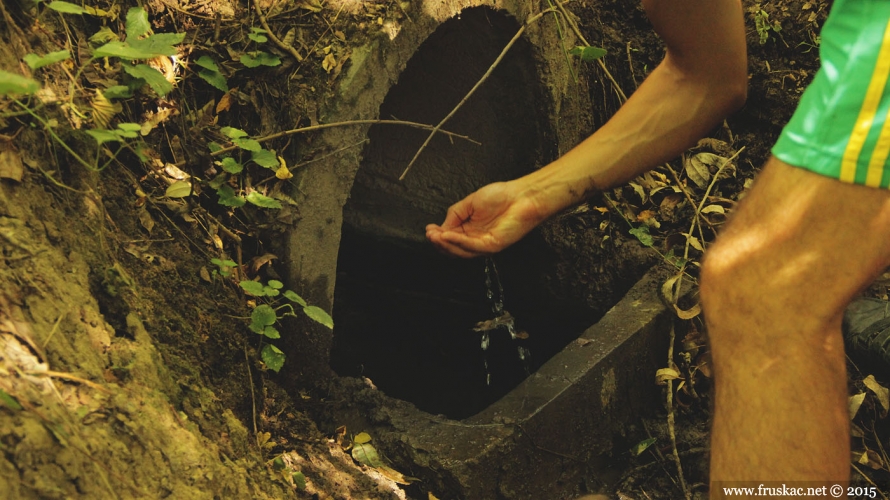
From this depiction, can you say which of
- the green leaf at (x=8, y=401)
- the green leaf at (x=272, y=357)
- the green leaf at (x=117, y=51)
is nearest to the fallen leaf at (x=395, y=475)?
the green leaf at (x=272, y=357)

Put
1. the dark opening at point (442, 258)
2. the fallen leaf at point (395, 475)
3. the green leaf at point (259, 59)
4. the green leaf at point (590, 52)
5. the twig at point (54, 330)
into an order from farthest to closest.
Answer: the dark opening at point (442, 258), the green leaf at point (590, 52), the fallen leaf at point (395, 475), the green leaf at point (259, 59), the twig at point (54, 330)

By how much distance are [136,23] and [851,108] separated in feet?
5.87

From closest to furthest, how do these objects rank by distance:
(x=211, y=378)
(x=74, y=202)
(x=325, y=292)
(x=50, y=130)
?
(x=50, y=130)
(x=74, y=202)
(x=211, y=378)
(x=325, y=292)

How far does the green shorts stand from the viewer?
1.35 meters

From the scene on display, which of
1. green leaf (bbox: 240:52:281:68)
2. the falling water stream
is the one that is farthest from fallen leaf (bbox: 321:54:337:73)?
the falling water stream

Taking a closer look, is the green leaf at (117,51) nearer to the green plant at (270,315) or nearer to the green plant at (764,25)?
the green plant at (270,315)

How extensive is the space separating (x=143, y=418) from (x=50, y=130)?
70 cm

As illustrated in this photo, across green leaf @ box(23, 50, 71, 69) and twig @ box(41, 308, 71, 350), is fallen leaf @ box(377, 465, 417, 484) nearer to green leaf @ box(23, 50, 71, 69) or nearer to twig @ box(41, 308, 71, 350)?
twig @ box(41, 308, 71, 350)

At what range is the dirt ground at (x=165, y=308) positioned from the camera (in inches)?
58.0

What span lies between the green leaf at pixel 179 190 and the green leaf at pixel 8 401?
973 millimetres

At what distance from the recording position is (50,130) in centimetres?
172

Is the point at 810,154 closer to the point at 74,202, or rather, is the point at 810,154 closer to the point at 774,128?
the point at 74,202

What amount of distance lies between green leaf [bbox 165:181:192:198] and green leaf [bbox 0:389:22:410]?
3.19 ft

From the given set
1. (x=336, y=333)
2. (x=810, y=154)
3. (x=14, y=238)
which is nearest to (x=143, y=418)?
(x=14, y=238)
